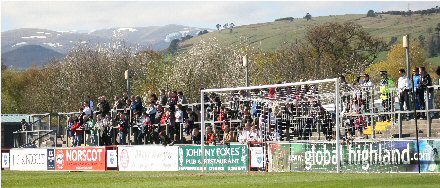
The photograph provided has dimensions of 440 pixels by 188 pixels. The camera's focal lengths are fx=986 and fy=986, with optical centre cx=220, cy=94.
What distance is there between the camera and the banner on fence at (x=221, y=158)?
42.0 meters

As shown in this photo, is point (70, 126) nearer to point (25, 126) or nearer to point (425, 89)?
point (25, 126)

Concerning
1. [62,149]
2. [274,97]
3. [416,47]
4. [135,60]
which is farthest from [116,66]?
[274,97]

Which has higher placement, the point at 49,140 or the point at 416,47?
the point at 416,47

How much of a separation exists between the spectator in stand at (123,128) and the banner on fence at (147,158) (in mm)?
1274

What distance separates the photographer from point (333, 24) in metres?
130

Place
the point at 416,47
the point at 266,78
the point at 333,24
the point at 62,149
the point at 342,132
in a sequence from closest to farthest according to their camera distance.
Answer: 1. the point at 342,132
2. the point at 62,149
3. the point at 266,78
4. the point at 333,24
5. the point at 416,47

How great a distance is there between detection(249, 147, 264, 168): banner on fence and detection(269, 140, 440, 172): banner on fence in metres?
0.55

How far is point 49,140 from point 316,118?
27.5 m

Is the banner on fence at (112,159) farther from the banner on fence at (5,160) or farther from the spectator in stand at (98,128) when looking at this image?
the banner on fence at (5,160)

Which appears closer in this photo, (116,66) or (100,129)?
(100,129)

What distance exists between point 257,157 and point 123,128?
12.0 metres

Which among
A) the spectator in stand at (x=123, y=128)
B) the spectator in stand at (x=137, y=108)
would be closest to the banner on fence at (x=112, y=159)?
the spectator in stand at (x=123, y=128)

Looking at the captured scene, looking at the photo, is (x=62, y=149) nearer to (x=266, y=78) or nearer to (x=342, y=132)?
(x=342, y=132)

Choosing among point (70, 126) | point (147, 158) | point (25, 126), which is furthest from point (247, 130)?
point (25, 126)
